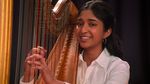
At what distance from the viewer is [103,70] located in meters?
1.52

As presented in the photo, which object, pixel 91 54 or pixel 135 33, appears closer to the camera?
pixel 91 54

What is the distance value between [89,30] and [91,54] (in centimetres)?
15

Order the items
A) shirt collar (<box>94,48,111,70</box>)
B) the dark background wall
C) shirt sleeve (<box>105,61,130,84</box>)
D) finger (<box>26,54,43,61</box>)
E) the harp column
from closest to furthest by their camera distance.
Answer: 1. finger (<box>26,54,43,61</box>)
2. shirt sleeve (<box>105,61,130,84</box>)
3. shirt collar (<box>94,48,111,70</box>)
4. the harp column
5. the dark background wall

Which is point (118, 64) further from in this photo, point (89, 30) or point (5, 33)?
point (5, 33)

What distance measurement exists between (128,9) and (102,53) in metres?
1.00

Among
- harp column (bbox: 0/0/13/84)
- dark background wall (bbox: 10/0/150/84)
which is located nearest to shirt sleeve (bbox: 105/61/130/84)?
harp column (bbox: 0/0/13/84)

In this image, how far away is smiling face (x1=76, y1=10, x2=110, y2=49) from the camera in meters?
1.46

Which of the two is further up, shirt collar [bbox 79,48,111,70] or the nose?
the nose

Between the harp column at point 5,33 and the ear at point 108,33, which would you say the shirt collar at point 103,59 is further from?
the harp column at point 5,33

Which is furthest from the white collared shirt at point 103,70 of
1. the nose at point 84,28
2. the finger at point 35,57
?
the finger at point 35,57

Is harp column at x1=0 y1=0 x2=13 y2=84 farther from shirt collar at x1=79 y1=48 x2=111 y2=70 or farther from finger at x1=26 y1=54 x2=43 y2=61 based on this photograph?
finger at x1=26 y1=54 x2=43 y2=61

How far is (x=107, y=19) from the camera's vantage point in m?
1.55

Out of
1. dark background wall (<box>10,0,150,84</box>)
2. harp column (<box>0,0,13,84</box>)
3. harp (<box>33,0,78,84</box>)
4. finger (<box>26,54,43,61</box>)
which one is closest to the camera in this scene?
finger (<box>26,54,43,61</box>)

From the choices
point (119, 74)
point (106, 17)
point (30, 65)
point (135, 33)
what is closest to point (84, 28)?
point (106, 17)
